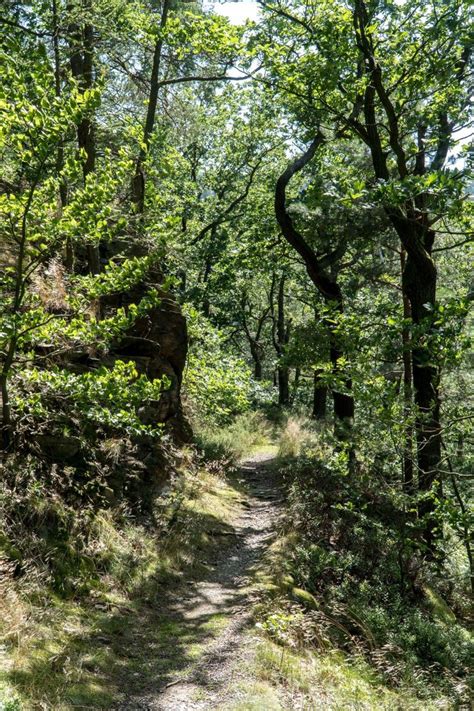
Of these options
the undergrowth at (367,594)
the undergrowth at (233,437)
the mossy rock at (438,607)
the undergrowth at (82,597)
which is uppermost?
the undergrowth at (233,437)

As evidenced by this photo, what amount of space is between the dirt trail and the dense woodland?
0.86 ft

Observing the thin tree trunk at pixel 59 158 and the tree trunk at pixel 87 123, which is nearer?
the thin tree trunk at pixel 59 158

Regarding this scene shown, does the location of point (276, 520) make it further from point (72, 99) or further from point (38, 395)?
point (72, 99)

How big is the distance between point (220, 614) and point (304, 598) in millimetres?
1119

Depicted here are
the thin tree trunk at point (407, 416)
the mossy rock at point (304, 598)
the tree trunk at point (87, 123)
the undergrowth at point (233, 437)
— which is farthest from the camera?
the undergrowth at point (233, 437)

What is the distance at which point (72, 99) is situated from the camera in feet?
13.5

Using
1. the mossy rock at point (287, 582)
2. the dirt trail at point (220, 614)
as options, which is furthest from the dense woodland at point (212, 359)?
the dirt trail at point (220, 614)

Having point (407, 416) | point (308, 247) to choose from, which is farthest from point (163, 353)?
point (407, 416)

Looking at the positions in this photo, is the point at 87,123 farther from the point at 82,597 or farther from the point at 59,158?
the point at 82,597

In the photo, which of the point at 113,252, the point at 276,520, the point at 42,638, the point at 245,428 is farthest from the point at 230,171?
the point at 42,638

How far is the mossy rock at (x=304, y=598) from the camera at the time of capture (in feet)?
20.3

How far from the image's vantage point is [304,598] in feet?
20.5

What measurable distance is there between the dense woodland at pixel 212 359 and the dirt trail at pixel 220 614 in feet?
0.86

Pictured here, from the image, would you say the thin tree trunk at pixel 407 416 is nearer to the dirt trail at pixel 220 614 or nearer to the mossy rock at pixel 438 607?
the mossy rock at pixel 438 607
